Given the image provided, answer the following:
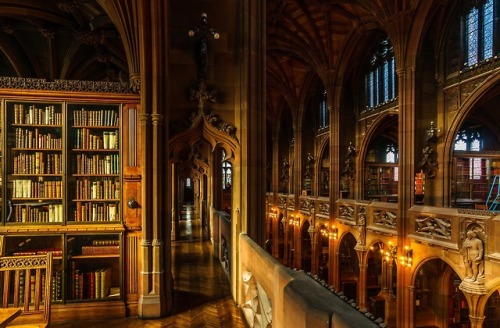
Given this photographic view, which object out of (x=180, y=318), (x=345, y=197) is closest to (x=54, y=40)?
(x=180, y=318)

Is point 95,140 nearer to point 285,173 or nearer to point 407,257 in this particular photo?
point 407,257

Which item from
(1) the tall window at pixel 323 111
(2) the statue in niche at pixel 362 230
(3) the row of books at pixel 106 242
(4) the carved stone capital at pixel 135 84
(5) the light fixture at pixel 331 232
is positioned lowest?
(5) the light fixture at pixel 331 232

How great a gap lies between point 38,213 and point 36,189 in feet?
1.12

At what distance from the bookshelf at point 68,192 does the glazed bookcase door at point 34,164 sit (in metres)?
0.01

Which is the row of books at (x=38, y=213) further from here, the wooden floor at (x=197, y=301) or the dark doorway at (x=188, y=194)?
the dark doorway at (x=188, y=194)

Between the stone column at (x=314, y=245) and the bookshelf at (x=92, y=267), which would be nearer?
the bookshelf at (x=92, y=267)

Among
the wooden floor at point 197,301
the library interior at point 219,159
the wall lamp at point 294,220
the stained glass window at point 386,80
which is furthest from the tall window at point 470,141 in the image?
the wooden floor at point 197,301

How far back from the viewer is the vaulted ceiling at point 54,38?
8766mm

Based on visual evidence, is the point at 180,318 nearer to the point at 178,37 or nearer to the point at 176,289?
the point at 176,289

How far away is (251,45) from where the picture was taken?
4672 millimetres

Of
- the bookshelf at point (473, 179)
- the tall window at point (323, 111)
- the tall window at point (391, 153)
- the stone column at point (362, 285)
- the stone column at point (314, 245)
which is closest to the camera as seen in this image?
the stone column at point (362, 285)

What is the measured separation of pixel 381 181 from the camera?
15.3 m

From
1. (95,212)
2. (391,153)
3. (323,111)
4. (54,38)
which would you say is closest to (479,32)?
(323,111)

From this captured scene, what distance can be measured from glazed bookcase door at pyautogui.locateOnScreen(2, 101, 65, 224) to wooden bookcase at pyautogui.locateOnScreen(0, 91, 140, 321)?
1 centimetres
